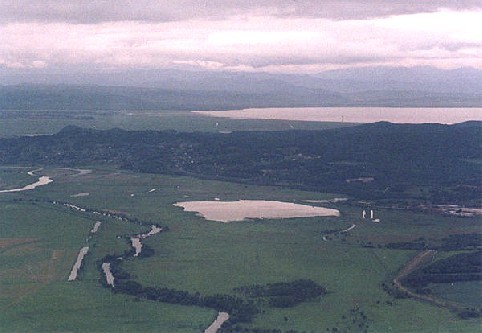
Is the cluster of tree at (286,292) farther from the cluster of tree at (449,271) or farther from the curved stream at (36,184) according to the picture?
the curved stream at (36,184)

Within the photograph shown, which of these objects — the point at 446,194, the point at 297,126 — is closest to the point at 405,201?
the point at 446,194

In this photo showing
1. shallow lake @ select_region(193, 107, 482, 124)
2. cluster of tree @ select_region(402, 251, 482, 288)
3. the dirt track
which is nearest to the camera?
the dirt track

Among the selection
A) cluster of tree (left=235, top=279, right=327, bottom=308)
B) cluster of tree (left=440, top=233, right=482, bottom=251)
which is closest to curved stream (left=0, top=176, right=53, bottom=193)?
cluster of tree (left=235, top=279, right=327, bottom=308)

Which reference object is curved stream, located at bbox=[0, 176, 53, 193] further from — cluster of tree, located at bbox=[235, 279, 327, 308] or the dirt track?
the dirt track

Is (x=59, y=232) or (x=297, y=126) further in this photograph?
(x=297, y=126)

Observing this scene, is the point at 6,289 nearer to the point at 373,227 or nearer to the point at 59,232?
the point at 59,232

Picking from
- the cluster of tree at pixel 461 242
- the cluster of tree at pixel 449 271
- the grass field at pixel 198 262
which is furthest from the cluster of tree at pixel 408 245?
the cluster of tree at pixel 449 271
